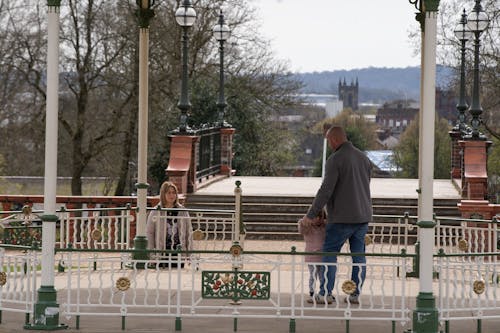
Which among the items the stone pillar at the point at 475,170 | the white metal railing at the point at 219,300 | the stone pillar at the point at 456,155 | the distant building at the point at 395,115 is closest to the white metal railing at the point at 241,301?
the white metal railing at the point at 219,300

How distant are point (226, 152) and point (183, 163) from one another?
202 inches

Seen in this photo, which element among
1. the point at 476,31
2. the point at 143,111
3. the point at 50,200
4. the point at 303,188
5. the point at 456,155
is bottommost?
the point at 50,200

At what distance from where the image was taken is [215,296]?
10656 mm

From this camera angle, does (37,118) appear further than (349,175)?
Yes

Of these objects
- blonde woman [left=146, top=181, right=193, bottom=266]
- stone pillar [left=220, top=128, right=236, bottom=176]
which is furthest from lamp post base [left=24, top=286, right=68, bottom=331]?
stone pillar [left=220, top=128, right=236, bottom=176]

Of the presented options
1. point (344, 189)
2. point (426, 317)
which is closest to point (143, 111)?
point (344, 189)

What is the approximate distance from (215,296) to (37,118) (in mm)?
28433

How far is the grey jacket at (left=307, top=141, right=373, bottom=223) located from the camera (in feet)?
37.4

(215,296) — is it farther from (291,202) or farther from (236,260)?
(291,202)

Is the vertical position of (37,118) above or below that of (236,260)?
above

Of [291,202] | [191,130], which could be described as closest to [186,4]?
[191,130]

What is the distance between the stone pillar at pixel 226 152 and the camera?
29078 mm

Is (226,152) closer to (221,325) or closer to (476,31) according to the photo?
(476,31)

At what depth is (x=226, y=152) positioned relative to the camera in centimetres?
2941
